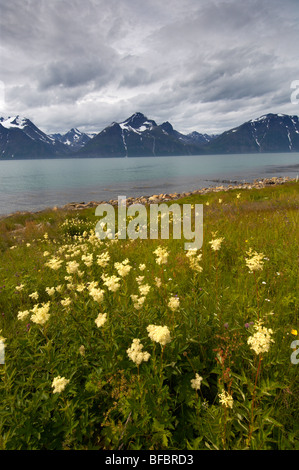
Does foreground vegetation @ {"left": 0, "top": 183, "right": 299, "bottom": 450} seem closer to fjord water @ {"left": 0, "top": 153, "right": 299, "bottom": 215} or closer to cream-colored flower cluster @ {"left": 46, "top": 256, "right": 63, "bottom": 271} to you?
cream-colored flower cluster @ {"left": 46, "top": 256, "right": 63, "bottom": 271}

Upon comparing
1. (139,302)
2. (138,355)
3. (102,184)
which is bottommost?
(138,355)

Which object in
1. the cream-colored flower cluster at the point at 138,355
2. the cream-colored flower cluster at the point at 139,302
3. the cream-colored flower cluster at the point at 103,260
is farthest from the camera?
the cream-colored flower cluster at the point at 103,260

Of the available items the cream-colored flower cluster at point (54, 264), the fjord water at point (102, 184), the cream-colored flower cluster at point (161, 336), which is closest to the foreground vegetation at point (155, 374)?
the cream-colored flower cluster at point (161, 336)

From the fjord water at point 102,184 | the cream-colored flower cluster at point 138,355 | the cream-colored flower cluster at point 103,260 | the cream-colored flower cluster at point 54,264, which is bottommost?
the cream-colored flower cluster at point 138,355

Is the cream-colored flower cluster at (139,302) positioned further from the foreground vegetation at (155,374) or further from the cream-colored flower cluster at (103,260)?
the cream-colored flower cluster at (103,260)

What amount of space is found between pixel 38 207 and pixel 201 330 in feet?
85.6

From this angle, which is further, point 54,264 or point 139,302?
point 54,264

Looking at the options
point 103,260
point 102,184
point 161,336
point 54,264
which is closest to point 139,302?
point 161,336

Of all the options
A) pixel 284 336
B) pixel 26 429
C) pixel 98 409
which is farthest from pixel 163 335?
pixel 284 336

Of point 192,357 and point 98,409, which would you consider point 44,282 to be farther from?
point 192,357

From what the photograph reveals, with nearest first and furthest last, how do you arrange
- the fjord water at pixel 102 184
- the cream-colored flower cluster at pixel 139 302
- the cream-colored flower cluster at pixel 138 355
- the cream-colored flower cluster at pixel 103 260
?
the cream-colored flower cluster at pixel 138 355, the cream-colored flower cluster at pixel 139 302, the cream-colored flower cluster at pixel 103 260, the fjord water at pixel 102 184

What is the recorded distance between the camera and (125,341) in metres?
2.54

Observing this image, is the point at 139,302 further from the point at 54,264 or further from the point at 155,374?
the point at 54,264
